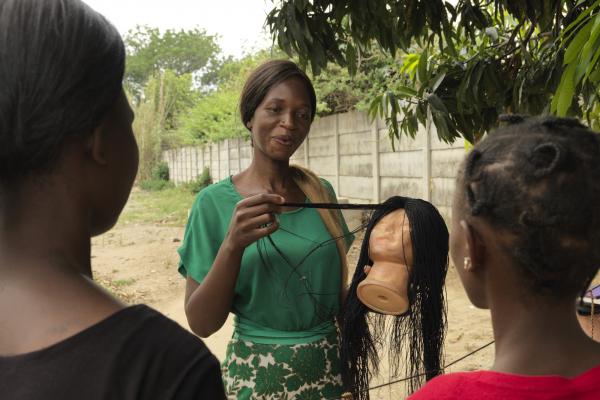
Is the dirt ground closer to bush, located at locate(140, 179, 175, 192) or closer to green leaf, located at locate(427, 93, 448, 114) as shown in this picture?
green leaf, located at locate(427, 93, 448, 114)

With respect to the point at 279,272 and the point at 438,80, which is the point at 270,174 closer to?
the point at 279,272

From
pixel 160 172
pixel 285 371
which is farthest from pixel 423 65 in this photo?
pixel 160 172

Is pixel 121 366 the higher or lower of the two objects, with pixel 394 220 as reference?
lower

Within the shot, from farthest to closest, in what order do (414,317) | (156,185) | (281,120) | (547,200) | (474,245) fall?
(156,185) < (281,120) < (414,317) < (474,245) < (547,200)

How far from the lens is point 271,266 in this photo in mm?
1783

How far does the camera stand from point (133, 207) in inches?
733

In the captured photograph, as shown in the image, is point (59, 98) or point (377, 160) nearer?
point (59, 98)

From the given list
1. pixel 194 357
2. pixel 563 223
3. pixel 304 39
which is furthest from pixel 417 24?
pixel 194 357

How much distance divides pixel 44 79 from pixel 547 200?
74 cm

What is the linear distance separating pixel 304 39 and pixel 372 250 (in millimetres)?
1085

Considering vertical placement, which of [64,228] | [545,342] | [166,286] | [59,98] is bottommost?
[166,286]

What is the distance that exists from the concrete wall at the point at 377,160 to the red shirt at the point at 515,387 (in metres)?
4.28

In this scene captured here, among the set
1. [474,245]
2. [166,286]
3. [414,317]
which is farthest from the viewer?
[166,286]

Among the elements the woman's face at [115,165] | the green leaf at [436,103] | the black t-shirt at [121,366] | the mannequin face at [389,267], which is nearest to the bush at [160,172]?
the green leaf at [436,103]
